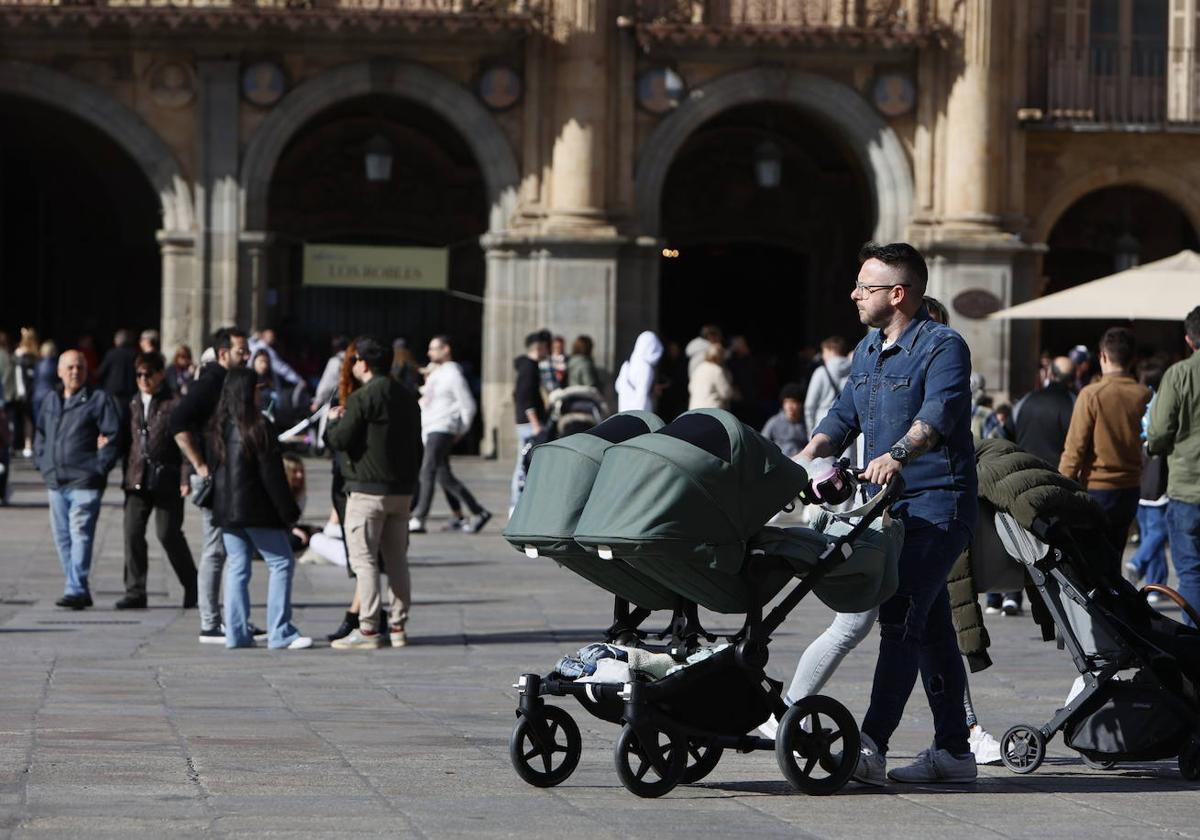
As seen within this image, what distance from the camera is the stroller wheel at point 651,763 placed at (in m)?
6.79

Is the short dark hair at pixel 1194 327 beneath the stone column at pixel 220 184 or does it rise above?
beneath

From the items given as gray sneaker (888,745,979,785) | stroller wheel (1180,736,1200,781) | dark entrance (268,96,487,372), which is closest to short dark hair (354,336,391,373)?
gray sneaker (888,745,979,785)

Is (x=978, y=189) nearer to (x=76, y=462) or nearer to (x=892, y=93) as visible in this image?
(x=892, y=93)

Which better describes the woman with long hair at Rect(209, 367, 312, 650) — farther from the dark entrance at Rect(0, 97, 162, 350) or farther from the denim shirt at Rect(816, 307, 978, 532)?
the dark entrance at Rect(0, 97, 162, 350)

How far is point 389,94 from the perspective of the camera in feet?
84.2

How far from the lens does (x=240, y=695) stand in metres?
9.63

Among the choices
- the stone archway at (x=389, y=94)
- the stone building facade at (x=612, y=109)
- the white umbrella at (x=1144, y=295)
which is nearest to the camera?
the white umbrella at (x=1144, y=295)

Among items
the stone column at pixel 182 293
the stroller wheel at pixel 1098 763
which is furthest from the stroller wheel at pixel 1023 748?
the stone column at pixel 182 293

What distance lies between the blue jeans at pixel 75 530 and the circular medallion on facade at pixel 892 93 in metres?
14.6

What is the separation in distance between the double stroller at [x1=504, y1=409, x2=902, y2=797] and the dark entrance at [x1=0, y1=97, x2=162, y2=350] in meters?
22.9

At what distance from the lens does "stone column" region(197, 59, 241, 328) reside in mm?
25266

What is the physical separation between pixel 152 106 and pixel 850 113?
7983mm

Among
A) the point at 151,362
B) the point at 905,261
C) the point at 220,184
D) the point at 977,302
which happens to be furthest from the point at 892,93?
the point at 905,261

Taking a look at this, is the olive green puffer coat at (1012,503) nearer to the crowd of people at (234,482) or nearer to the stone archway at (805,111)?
the crowd of people at (234,482)
